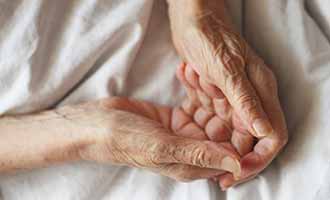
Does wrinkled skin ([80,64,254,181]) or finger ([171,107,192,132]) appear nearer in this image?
wrinkled skin ([80,64,254,181])

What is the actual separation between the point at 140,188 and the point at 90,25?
0.32 meters

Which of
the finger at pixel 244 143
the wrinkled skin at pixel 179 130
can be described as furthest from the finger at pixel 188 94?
the finger at pixel 244 143

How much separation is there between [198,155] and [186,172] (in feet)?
0.20

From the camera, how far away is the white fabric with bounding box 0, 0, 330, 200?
2.59 ft

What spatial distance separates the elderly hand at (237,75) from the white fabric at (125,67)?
54 mm

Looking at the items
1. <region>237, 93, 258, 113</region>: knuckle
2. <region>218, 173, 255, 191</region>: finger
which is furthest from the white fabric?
<region>237, 93, 258, 113</region>: knuckle

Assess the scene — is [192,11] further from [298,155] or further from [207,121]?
[298,155]

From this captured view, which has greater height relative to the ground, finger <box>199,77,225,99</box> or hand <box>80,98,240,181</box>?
finger <box>199,77,225,99</box>

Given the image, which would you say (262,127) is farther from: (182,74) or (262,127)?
(182,74)

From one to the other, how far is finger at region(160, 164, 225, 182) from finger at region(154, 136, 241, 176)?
2 centimetres

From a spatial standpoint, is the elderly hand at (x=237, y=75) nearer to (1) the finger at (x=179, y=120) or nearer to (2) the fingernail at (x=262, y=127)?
(2) the fingernail at (x=262, y=127)

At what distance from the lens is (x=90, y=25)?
841mm

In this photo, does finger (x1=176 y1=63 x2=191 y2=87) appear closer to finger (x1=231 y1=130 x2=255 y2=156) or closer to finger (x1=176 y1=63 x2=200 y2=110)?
finger (x1=176 y1=63 x2=200 y2=110)

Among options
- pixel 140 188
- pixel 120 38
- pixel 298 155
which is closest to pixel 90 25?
pixel 120 38
